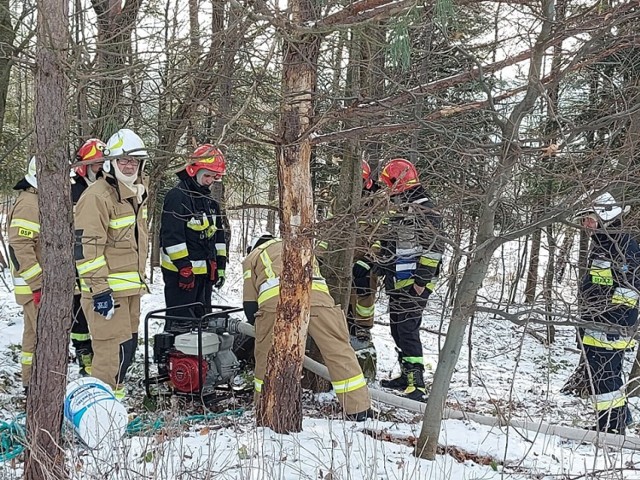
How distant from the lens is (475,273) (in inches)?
156

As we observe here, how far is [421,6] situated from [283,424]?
2.99 m

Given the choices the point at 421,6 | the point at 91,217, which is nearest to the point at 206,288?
the point at 91,217

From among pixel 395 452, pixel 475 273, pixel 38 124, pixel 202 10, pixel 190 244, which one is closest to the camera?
pixel 38 124

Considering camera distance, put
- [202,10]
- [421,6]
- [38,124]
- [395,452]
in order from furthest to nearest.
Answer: [202,10]
[395,452]
[421,6]
[38,124]

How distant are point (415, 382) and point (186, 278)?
273cm

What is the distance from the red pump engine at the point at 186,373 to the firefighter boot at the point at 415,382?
2.18 metres

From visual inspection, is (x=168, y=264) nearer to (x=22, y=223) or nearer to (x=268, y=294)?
(x=22, y=223)

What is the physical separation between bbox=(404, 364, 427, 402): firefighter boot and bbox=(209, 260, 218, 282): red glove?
249cm

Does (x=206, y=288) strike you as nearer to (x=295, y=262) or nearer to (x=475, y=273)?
(x=295, y=262)

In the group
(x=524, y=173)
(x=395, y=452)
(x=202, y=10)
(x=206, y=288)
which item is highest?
(x=202, y=10)

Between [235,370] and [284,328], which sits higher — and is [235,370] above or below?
below

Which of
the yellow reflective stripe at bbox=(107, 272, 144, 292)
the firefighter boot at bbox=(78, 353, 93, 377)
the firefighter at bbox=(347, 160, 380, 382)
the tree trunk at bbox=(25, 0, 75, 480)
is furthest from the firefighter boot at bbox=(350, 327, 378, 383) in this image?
the tree trunk at bbox=(25, 0, 75, 480)

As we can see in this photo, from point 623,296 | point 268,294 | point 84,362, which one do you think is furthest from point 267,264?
point 623,296

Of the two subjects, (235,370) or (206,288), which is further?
(206,288)
